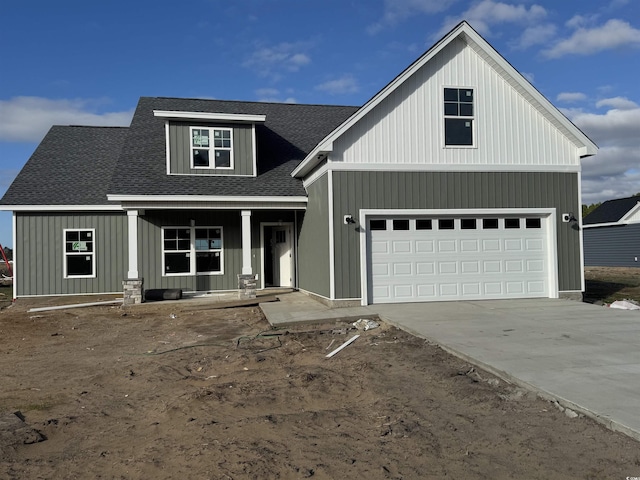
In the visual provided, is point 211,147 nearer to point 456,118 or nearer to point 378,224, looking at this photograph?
point 378,224

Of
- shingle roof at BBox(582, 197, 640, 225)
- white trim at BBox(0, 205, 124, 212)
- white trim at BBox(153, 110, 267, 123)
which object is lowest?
white trim at BBox(0, 205, 124, 212)

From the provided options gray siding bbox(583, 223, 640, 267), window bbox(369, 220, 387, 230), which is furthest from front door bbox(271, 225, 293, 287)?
gray siding bbox(583, 223, 640, 267)

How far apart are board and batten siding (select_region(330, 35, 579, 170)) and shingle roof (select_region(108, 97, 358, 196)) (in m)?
3.25

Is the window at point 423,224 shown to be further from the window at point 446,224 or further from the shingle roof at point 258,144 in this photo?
the shingle roof at point 258,144

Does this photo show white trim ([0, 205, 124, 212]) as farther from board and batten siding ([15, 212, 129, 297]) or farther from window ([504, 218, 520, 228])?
window ([504, 218, 520, 228])

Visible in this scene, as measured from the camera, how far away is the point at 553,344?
748 cm

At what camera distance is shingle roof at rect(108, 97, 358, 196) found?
47.0 ft

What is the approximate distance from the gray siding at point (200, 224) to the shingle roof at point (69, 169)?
197 cm

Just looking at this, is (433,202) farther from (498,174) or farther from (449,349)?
(449,349)

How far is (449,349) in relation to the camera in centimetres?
729

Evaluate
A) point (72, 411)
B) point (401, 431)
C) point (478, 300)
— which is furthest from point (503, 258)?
point (72, 411)

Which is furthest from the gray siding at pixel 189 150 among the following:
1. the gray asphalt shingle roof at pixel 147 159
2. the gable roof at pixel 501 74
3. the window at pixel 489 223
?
the window at pixel 489 223

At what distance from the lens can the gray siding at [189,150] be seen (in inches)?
595

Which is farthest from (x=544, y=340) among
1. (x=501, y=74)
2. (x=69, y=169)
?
(x=69, y=169)
